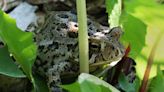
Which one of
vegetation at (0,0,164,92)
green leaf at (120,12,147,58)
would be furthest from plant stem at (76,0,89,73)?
green leaf at (120,12,147,58)

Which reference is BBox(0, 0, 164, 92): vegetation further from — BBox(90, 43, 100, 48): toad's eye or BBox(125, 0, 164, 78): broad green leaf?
BBox(90, 43, 100, 48): toad's eye

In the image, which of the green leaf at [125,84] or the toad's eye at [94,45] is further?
the toad's eye at [94,45]

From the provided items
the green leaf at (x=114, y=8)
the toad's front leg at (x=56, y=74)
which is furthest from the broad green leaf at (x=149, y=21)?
Answer: the toad's front leg at (x=56, y=74)

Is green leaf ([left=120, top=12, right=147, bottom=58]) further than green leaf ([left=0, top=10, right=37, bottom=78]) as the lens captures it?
No

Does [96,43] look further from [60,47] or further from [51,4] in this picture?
[51,4]

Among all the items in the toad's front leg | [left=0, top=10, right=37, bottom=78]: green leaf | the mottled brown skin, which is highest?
[left=0, top=10, right=37, bottom=78]: green leaf

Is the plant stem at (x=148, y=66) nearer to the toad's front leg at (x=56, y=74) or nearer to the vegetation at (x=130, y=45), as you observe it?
the vegetation at (x=130, y=45)

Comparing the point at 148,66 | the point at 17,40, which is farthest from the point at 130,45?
the point at 17,40

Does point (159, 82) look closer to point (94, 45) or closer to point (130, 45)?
point (130, 45)
